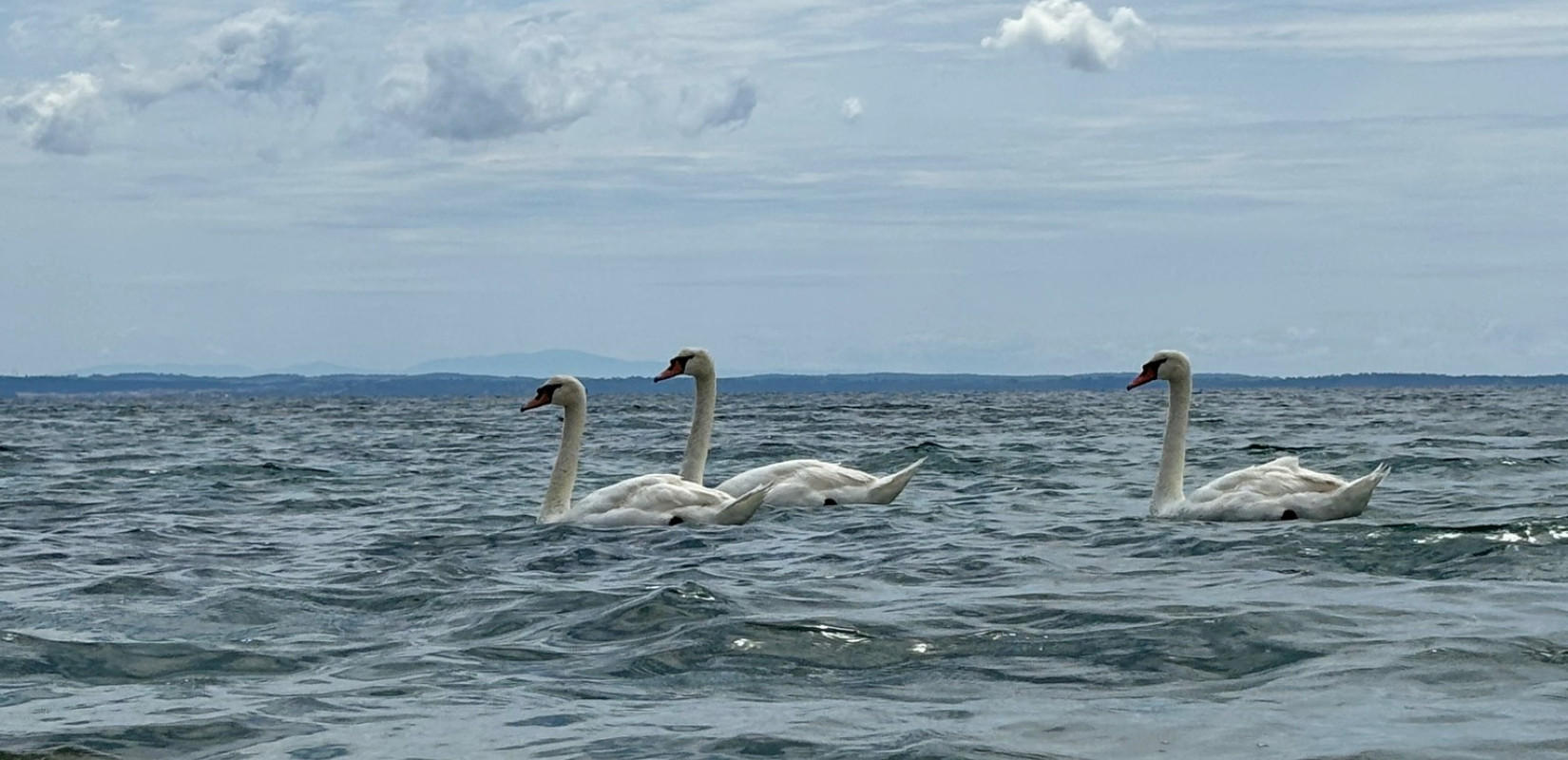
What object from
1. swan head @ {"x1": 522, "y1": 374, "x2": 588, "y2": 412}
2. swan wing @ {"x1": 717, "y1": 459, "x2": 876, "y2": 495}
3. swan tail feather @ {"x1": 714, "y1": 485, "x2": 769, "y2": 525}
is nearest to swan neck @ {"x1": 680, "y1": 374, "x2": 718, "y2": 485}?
swan wing @ {"x1": 717, "y1": 459, "x2": 876, "y2": 495}

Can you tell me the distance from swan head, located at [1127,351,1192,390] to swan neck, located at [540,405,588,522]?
4780mm

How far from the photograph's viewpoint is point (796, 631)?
993 cm

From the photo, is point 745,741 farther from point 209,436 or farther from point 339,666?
point 209,436

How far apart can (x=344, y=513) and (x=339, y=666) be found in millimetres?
10043

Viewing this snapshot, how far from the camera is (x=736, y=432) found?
1642 inches

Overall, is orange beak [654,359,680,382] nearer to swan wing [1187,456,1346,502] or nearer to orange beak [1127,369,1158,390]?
orange beak [1127,369,1158,390]

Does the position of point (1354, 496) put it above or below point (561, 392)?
below

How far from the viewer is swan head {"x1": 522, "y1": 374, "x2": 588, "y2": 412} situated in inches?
695

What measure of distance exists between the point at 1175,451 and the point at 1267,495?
4.46 feet

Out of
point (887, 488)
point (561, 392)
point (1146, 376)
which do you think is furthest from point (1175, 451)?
point (561, 392)

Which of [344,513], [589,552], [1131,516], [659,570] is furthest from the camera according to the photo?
[344,513]

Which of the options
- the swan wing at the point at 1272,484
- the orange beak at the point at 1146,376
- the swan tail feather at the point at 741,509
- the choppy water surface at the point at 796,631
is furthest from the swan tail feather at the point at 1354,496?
the swan tail feather at the point at 741,509

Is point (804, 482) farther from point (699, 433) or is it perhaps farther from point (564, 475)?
point (564, 475)

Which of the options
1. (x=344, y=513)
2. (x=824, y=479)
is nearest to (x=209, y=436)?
(x=344, y=513)
